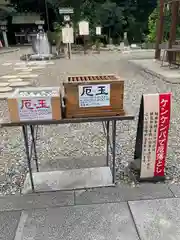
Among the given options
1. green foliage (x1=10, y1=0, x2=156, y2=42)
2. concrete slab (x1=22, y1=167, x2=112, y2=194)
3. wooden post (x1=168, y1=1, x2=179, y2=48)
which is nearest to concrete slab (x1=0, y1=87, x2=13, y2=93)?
concrete slab (x1=22, y1=167, x2=112, y2=194)

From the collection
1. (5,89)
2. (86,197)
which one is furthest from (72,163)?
(5,89)

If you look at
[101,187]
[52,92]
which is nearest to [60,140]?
[101,187]

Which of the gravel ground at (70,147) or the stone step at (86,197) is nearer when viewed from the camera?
the stone step at (86,197)

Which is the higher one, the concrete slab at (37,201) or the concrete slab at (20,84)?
the concrete slab at (20,84)

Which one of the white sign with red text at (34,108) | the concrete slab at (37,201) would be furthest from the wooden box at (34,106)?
the concrete slab at (37,201)

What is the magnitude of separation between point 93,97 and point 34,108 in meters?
0.42

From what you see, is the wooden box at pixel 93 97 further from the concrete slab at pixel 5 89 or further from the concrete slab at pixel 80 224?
the concrete slab at pixel 5 89

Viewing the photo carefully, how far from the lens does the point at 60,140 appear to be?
314 cm

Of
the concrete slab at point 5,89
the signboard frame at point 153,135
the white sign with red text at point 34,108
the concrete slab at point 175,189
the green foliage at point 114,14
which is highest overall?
the green foliage at point 114,14

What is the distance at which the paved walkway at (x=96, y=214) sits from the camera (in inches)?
63.6

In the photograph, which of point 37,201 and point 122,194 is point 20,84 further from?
point 122,194

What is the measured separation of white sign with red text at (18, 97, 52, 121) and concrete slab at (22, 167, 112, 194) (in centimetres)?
72

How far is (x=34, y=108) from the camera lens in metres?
1.71

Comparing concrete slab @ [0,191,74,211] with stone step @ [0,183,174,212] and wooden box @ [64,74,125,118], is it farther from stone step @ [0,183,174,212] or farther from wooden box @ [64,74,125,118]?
wooden box @ [64,74,125,118]
